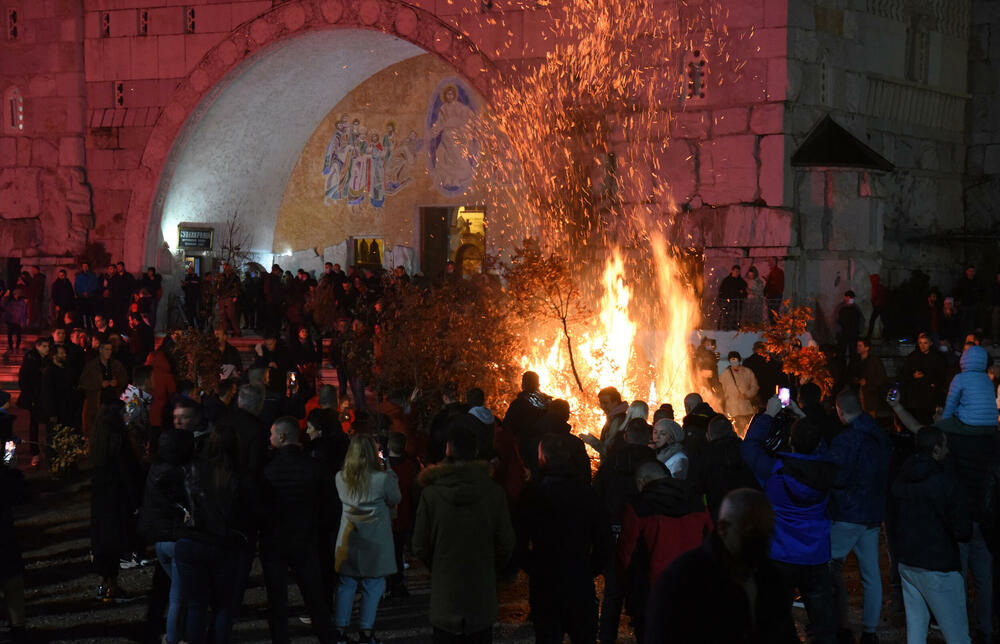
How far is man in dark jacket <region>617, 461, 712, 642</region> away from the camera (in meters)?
6.94

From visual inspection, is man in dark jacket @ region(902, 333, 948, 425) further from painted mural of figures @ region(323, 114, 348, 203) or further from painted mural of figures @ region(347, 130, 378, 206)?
painted mural of figures @ region(323, 114, 348, 203)

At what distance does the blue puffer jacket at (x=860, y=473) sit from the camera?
27.2ft

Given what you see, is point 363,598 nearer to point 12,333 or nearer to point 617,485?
point 617,485

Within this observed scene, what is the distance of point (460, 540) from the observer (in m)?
6.55

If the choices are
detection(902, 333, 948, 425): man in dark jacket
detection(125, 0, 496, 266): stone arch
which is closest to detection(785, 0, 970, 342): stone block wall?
detection(902, 333, 948, 425): man in dark jacket

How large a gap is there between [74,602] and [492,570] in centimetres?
452

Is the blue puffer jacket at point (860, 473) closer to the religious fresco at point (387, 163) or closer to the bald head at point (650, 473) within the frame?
the bald head at point (650, 473)

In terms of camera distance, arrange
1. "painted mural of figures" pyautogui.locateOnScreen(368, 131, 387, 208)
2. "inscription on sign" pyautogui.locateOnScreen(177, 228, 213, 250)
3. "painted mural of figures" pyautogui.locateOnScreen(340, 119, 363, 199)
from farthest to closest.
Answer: "painted mural of figures" pyautogui.locateOnScreen(340, 119, 363, 199) < "painted mural of figures" pyautogui.locateOnScreen(368, 131, 387, 208) < "inscription on sign" pyautogui.locateOnScreen(177, 228, 213, 250)

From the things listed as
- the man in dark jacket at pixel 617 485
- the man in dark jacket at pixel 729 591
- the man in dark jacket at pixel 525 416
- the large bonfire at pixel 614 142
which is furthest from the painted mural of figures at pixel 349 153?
the man in dark jacket at pixel 729 591

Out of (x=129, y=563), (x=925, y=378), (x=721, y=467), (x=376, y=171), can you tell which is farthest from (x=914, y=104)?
(x=129, y=563)

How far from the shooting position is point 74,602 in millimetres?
9820

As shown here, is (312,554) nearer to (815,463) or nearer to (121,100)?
(815,463)

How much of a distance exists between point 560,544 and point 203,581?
2116 mm

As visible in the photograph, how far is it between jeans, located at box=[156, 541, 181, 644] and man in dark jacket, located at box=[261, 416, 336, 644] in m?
0.52
